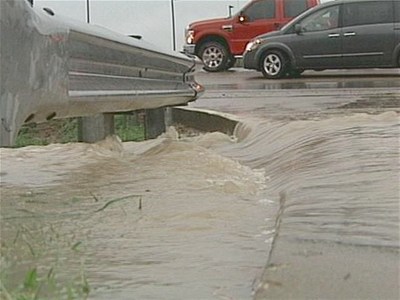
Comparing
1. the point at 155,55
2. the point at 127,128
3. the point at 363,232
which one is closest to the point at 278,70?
the point at 127,128

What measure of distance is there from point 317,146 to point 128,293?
3006mm

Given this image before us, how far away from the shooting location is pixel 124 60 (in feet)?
18.2

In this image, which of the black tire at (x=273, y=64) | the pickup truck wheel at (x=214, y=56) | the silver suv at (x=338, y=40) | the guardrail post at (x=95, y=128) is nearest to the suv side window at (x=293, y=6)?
the pickup truck wheel at (x=214, y=56)

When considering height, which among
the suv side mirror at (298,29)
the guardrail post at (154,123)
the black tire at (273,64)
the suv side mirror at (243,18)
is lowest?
the guardrail post at (154,123)

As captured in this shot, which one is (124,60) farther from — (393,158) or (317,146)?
(393,158)

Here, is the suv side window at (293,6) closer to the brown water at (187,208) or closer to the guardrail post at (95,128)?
the guardrail post at (95,128)

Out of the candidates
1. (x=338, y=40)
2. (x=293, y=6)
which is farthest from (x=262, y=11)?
(x=338, y=40)

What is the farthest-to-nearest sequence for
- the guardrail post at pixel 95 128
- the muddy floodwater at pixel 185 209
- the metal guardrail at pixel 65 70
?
the guardrail post at pixel 95 128
the metal guardrail at pixel 65 70
the muddy floodwater at pixel 185 209

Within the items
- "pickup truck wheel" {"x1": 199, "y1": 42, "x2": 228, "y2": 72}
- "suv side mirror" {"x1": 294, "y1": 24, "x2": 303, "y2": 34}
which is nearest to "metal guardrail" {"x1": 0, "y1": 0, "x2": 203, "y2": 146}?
"suv side mirror" {"x1": 294, "y1": 24, "x2": 303, "y2": 34}

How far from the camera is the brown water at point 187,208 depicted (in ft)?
9.18

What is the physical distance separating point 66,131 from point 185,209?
22.1 feet

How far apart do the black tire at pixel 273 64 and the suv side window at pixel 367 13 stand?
147 centimetres

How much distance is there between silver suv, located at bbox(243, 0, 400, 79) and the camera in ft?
66.7

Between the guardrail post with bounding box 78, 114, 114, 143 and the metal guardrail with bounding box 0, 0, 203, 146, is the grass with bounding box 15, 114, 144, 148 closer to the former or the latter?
the guardrail post with bounding box 78, 114, 114, 143
